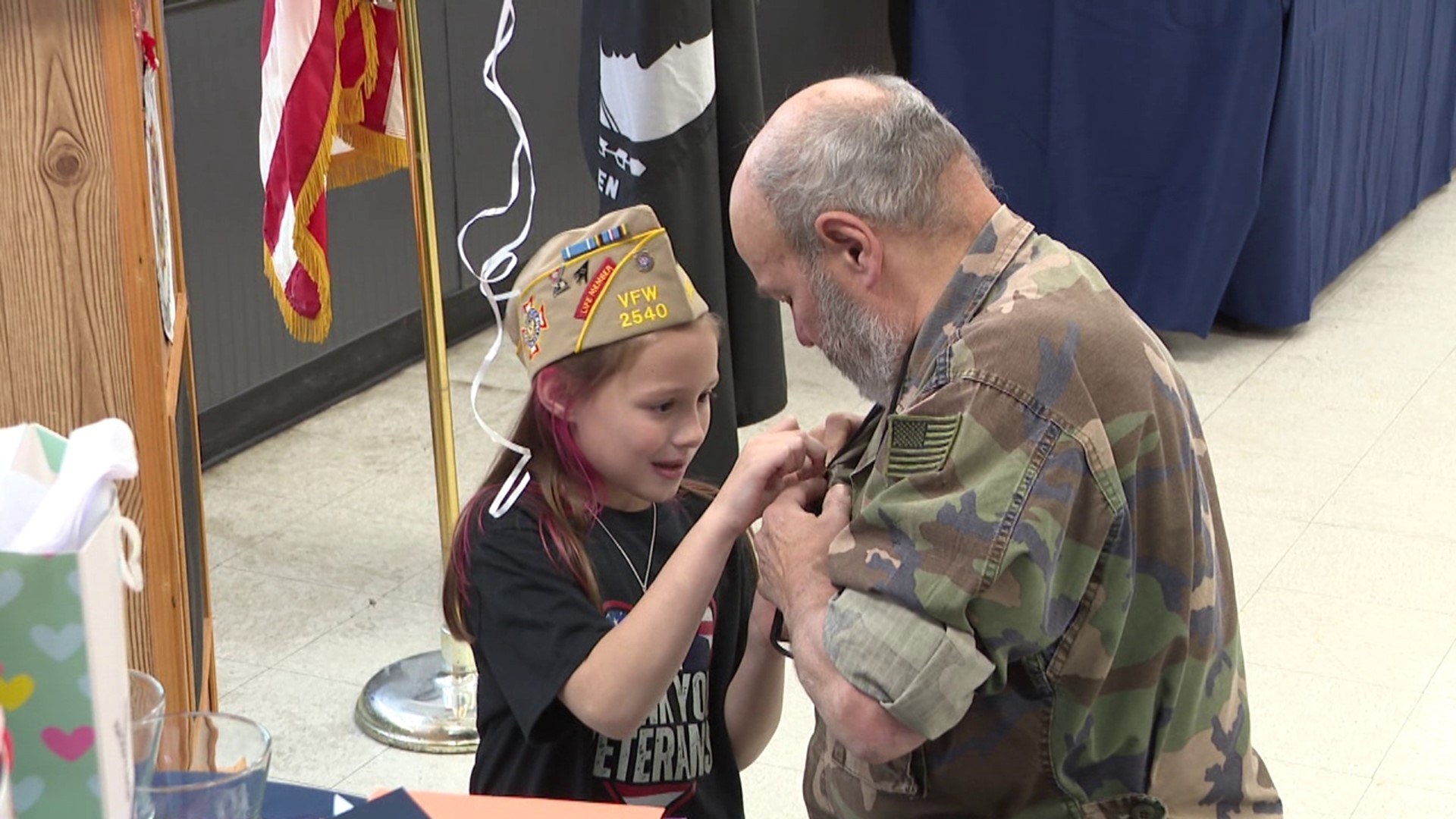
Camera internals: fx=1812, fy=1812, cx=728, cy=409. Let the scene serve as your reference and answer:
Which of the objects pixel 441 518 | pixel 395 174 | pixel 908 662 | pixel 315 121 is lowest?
pixel 441 518

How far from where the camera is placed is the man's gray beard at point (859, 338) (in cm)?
164

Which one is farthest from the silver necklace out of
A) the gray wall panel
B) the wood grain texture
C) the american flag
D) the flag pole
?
the gray wall panel

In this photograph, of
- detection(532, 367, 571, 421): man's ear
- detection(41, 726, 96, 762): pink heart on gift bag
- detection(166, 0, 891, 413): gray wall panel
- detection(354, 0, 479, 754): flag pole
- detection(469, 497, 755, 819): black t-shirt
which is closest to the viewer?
detection(41, 726, 96, 762): pink heart on gift bag

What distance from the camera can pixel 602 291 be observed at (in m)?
1.84

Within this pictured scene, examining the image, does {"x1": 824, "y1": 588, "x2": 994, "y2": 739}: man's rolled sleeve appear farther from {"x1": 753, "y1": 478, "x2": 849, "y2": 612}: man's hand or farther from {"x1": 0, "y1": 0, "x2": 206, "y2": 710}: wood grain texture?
{"x1": 0, "y1": 0, "x2": 206, "y2": 710}: wood grain texture

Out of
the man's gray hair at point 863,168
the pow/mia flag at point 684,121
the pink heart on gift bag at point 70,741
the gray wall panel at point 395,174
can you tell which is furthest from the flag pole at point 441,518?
the pink heart on gift bag at point 70,741

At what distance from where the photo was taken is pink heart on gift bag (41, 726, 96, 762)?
1.05 metres

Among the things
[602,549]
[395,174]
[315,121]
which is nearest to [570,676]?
[602,549]

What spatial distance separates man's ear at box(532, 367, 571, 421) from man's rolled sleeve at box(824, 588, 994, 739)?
461 millimetres

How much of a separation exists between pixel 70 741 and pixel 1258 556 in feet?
10.8

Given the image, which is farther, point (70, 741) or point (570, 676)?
point (570, 676)

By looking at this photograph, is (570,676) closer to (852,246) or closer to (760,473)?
(760,473)

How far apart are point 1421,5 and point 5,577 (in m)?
6.17

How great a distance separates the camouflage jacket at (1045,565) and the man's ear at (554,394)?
33 centimetres
